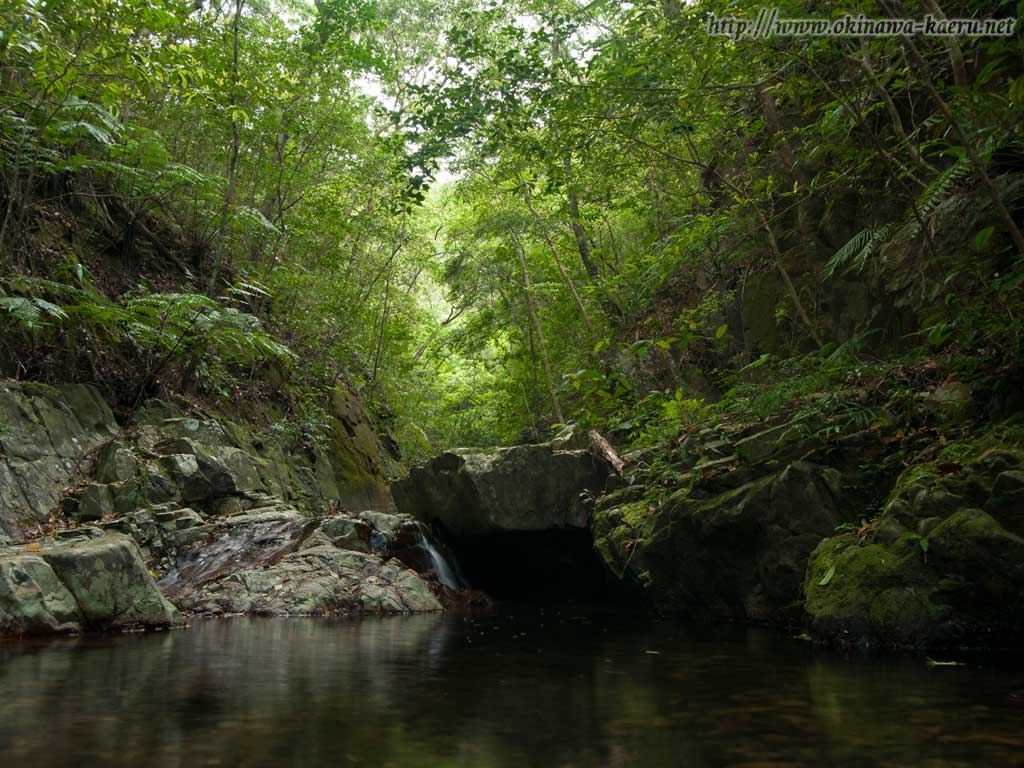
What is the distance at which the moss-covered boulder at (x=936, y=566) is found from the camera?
173 inches

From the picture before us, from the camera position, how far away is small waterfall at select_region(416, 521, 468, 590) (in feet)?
32.6

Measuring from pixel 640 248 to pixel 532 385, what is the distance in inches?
214

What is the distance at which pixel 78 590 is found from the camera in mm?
5633

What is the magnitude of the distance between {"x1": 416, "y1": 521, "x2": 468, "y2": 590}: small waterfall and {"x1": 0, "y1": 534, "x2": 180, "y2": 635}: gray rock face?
162 inches

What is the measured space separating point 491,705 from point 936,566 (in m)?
3.09

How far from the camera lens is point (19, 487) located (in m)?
7.73

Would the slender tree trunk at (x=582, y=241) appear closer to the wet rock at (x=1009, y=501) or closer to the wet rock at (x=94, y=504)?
the wet rock at (x=94, y=504)

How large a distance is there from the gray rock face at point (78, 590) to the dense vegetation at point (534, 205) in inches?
121

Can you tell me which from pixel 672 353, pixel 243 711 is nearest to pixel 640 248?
pixel 672 353

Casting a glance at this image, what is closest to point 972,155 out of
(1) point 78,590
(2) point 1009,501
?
(2) point 1009,501

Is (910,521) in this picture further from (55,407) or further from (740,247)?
(55,407)

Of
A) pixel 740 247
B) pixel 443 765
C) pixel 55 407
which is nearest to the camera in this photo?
pixel 443 765

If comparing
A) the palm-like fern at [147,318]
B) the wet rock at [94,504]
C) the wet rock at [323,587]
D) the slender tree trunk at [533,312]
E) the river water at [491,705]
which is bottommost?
the river water at [491,705]

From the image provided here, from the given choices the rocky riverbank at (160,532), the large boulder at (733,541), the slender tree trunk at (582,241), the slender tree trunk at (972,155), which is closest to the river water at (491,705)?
the rocky riverbank at (160,532)
